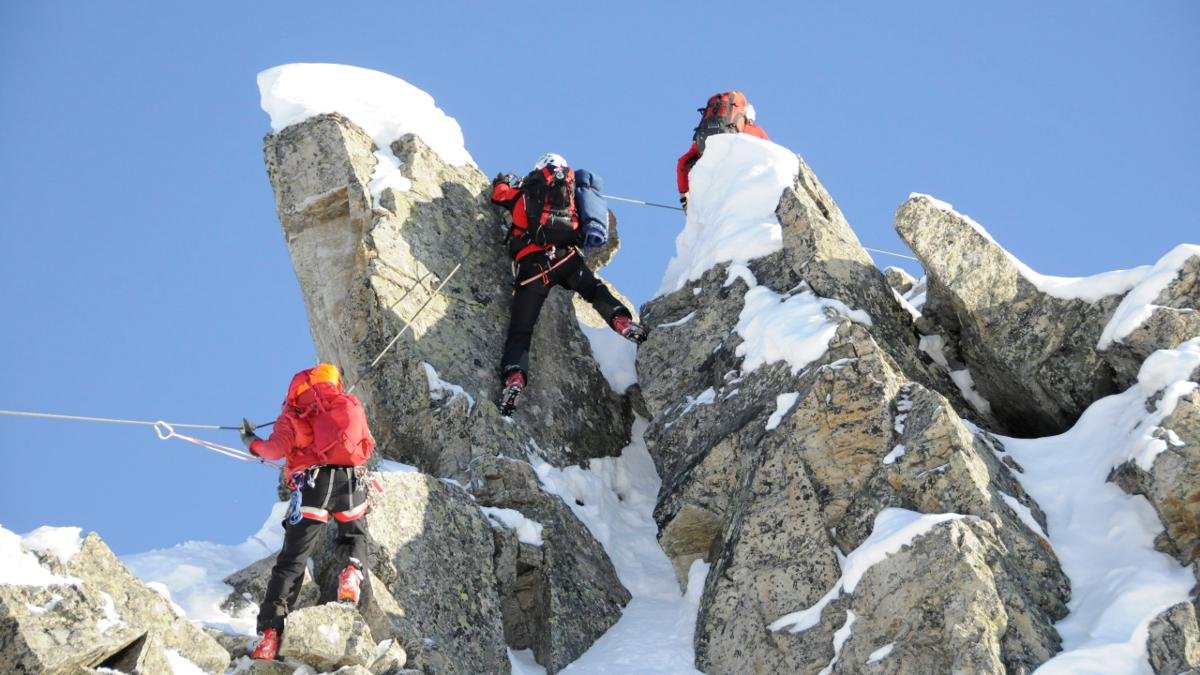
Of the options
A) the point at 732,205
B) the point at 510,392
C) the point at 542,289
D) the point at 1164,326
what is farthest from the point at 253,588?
the point at 1164,326

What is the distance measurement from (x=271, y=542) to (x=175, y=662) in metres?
3.64

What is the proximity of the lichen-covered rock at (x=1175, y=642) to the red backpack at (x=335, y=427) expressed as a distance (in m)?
7.37

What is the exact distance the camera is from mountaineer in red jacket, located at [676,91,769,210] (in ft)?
71.7

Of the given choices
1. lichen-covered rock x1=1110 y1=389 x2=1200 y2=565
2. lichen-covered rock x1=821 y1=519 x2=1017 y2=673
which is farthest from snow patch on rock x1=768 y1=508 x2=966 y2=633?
lichen-covered rock x1=1110 y1=389 x2=1200 y2=565

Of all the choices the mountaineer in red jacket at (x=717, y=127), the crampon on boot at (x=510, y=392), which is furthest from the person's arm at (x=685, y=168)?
the crampon on boot at (x=510, y=392)

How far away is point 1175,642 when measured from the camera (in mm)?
11867

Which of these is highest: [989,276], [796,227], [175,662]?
[796,227]

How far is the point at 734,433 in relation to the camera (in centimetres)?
1573

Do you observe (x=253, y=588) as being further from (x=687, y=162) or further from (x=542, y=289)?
→ (x=687, y=162)

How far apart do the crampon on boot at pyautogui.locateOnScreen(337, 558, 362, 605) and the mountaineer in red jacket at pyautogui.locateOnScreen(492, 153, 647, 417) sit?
519 centimetres

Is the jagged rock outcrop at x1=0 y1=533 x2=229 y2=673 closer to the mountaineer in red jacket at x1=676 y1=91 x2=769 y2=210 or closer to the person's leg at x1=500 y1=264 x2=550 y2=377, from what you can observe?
the person's leg at x1=500 y1=264 x2=550 y2=377

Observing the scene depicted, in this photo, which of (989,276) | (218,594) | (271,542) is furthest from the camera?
(989,276)

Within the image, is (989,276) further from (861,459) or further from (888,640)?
(888,640)

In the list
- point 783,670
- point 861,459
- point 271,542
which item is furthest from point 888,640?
point 271,542
